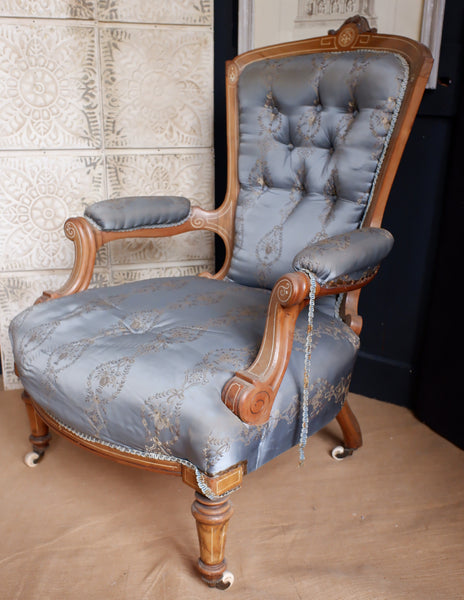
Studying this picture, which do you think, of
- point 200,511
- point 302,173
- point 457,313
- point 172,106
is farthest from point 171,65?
point 200,511

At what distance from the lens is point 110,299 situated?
1.34m

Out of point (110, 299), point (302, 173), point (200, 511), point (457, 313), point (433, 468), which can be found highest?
point (302, 173)

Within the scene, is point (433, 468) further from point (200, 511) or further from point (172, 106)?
point (172, 106)

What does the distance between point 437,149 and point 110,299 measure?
1.11 metres

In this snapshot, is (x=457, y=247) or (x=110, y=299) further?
(x=457, y=247)

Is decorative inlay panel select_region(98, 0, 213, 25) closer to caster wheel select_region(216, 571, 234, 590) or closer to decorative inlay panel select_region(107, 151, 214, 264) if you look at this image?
decorative inlay panel select_region(107, 151, 214, 264)

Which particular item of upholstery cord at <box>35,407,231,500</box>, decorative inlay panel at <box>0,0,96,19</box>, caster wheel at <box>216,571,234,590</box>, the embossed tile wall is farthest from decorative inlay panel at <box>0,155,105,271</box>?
caster wheel at <box>216,571,234,590</box>

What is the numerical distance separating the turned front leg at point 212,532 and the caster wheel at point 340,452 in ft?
1.92

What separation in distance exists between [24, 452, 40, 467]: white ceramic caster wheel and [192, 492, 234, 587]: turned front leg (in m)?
0.65

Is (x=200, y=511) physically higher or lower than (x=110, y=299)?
lower

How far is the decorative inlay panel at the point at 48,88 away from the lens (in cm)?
171

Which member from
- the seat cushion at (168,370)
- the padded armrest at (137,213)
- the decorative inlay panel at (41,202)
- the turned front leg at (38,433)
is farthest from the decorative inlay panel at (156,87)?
→ the turned front leg at (38,433)

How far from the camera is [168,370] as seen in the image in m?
1.01

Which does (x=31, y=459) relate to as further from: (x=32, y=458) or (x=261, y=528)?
(x=261, y=528)
